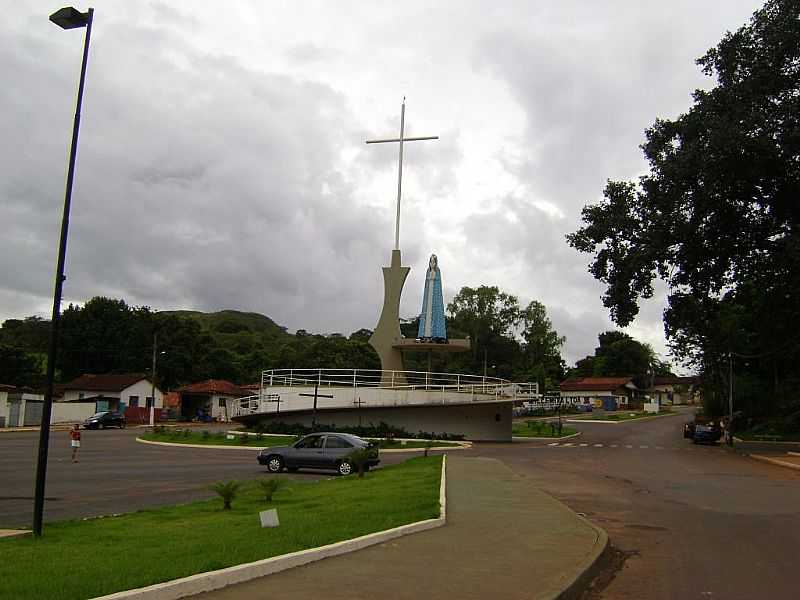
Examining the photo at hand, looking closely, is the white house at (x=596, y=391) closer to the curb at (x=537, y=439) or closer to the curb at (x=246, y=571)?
the curb at (x=537, y=439)

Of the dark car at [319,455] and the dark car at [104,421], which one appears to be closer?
the dark car at [319,455]

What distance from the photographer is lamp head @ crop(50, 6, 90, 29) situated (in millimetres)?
11742

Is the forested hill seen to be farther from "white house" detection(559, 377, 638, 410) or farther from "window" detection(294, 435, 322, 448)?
"window" detection(294, 435, 322, 448)

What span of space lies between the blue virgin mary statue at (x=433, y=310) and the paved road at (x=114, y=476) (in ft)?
36.8

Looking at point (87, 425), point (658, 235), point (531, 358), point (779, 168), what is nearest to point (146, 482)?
point (658, 235)

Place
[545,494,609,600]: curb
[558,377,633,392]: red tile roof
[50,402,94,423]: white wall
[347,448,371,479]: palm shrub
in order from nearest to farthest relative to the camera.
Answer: [545,494,609,600]: curb < [347,448,371,479]: palm shrub < [50,402,94,423]: white wall < [558,377,633,392]: red tile roof

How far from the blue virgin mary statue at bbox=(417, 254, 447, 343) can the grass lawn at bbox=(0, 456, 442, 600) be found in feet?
84.0

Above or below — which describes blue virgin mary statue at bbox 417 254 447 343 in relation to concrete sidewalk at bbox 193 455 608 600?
above

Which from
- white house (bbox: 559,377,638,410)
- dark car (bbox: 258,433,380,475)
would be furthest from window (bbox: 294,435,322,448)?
white house (bbox: 559,377,638,410)

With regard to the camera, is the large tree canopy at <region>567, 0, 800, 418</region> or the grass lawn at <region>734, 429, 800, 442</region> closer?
the large tree canopy at <region>567, 0, 800, 418</region>

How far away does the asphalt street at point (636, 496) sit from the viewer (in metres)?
9.42

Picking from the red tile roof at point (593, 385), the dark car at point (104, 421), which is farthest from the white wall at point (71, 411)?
the red tile roof at point (593, 385)

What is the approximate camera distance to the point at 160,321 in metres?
88.4

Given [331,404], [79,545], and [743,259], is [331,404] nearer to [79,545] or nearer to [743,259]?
[743,259]
